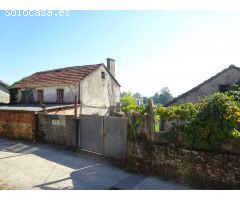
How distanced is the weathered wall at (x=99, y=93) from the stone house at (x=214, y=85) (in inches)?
349

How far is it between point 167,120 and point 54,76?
18537 millimetres

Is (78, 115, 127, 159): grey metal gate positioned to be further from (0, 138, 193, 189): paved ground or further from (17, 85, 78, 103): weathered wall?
(17, 85, 78, 103): weathered wall

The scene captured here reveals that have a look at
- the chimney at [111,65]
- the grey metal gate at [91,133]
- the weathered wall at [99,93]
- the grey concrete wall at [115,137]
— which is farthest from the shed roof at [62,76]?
the grey concrete wall at [115,137]

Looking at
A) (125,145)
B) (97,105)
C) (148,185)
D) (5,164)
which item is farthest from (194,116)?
(97,105)

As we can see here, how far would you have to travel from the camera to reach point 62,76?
23531mm

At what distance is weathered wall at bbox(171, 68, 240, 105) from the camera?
15.3 m

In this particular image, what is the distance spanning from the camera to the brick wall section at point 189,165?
6844 mm

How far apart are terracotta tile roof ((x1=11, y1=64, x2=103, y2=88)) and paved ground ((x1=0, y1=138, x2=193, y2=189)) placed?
10429 mm

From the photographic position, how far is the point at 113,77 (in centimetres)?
2597

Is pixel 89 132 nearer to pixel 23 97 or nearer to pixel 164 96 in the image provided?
pixel 23 97

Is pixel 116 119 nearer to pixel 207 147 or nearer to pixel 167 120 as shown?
pixel 167 120

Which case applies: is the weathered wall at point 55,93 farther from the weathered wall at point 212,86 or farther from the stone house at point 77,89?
the weathered wall at point 212,86

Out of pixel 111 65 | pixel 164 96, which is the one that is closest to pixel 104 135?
pixel 111 65

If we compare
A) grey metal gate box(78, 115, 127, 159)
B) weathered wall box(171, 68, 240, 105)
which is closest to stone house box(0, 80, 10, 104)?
grey metal gate box(78, 115, 127, 159)
